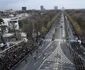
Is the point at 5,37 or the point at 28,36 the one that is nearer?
the point at 5,37

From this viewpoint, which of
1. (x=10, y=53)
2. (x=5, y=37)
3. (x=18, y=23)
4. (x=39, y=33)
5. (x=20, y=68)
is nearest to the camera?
(x=20, y=68)

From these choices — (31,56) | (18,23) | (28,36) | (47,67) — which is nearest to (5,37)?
(28,36)

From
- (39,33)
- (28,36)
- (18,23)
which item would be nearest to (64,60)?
(28,36)

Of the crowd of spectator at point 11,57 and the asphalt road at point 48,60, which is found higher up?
the crowd of spectator at point 11,57

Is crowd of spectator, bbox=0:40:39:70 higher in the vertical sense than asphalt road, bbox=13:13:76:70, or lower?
higher

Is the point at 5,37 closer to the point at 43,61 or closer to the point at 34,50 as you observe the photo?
the point at 34,50

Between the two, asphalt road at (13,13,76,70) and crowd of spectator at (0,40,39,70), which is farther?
asphalt road at (13,13,76,70)

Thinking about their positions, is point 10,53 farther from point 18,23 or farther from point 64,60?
point 18,23

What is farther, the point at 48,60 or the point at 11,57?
the point at 48,60

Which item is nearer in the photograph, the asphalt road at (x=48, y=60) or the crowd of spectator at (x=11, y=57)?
the crowd of spectator at (x=11, y=57)

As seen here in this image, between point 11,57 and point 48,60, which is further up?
point 11,57

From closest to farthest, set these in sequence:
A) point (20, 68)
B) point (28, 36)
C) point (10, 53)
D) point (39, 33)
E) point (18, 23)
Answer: point (20, 68), point (10, 53), point (28, 36), point (39, 33), point (18, 23)
